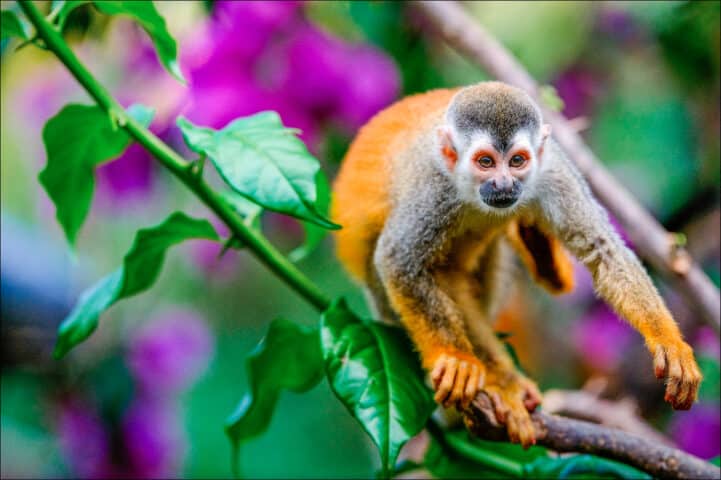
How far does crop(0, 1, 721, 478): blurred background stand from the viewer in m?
2.17

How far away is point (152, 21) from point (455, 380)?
2.81ft

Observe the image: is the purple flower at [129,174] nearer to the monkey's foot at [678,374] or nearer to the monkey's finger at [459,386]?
the monkey's finger at [459,386]

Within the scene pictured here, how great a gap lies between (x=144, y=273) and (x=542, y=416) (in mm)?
820

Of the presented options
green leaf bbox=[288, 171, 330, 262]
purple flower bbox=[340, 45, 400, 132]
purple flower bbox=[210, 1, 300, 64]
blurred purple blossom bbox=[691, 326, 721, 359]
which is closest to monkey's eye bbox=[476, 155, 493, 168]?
green leaf bbox=[288, 171, 330, 262]

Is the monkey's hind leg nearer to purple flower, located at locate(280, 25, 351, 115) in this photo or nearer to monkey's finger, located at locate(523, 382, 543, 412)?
monkey's finger, located at locate(523, 382, 543, 412)

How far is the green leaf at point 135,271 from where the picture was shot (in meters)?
1.53

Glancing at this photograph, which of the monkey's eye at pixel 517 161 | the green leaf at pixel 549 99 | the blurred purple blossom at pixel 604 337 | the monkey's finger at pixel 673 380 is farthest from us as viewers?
the blurred purple blossom at pixel 604 337

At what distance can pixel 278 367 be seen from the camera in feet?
5.37

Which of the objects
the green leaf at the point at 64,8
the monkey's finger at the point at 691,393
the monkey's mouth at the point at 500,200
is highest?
the green leaf at the point at 64,8

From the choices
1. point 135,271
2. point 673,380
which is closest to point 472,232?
point 673,380

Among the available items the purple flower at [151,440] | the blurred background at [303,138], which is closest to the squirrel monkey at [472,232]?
the blurred background at [303,138]

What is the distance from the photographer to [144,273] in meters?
1.61

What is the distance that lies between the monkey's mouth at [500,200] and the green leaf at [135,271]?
20.9 inches

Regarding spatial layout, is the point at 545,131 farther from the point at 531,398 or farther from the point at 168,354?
the point at 168,354
